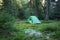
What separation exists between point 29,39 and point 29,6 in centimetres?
2374

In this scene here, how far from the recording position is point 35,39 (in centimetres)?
812

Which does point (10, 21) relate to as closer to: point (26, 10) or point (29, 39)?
point (29, 39)

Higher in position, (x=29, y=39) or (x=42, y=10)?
(x=29, y=39)

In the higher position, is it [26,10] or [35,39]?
[35,39]

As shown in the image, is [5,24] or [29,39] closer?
[29,39]

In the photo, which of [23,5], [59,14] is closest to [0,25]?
[59,14]

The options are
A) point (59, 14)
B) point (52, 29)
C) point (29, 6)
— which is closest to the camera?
point (52, 29)

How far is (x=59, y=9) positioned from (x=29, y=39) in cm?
1928

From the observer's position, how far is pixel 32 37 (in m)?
8.40

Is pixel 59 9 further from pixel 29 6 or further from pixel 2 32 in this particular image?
pixel 2 32

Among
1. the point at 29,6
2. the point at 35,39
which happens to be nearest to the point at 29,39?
the point at 35,39

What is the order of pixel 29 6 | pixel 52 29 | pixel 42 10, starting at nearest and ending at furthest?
pixel 52 29 → pixel 42 10 → pixel 29 6

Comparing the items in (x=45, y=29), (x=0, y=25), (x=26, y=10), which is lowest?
(x=26, y=10)

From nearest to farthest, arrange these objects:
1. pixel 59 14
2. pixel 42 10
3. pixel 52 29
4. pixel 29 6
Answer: pixel 52 29, pixel 59 14, pixel 42 10, pixel 29 6
